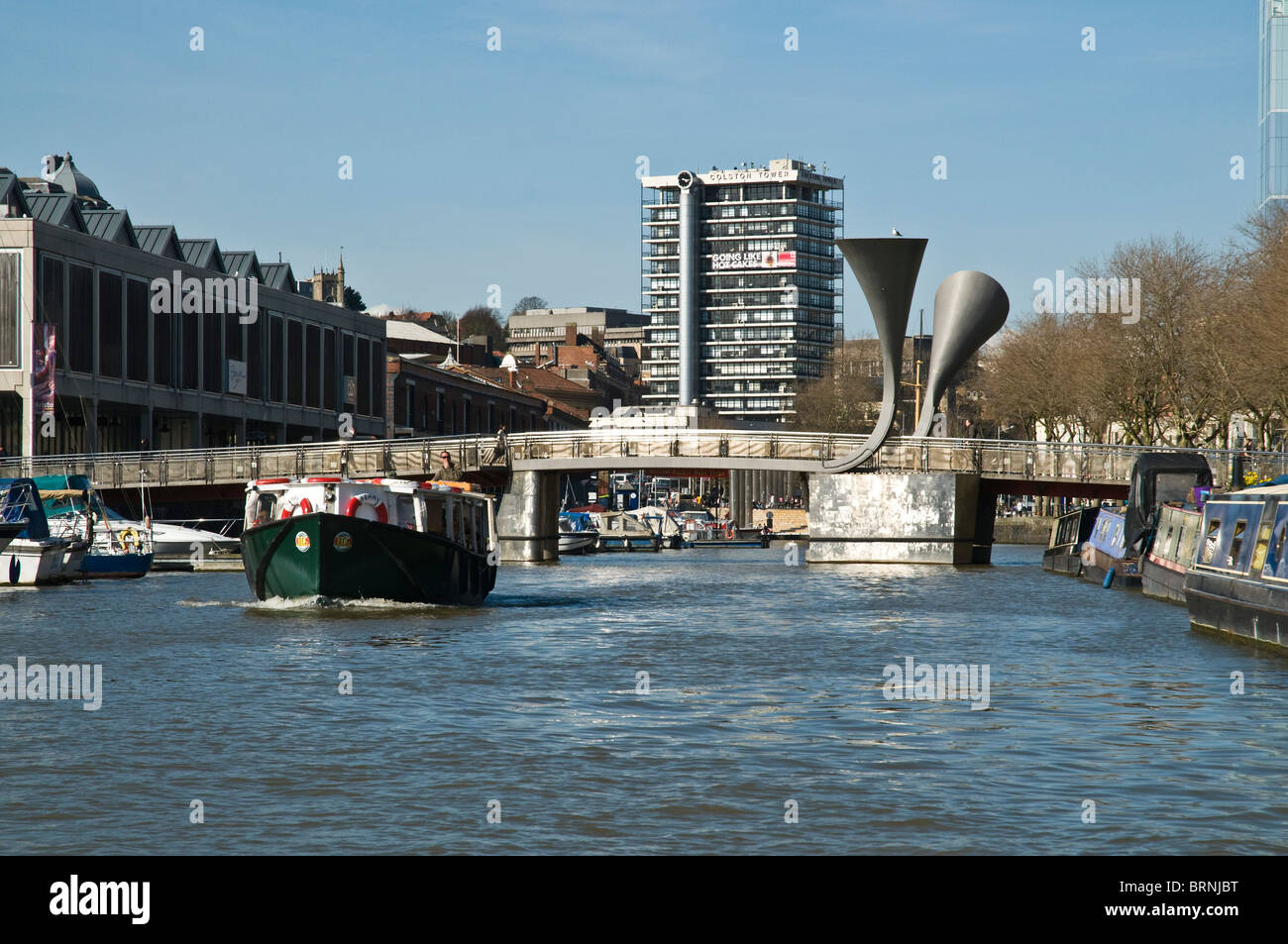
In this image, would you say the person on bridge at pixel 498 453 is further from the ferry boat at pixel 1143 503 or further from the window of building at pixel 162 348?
the ferry boat at pixel 1143 503

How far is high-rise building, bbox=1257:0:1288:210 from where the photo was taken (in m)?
163

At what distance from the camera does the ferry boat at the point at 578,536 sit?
82.9 meters

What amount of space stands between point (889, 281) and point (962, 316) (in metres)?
6.29

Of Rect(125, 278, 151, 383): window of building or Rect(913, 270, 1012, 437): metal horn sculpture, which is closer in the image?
Rect(913, 270, 1012, 437): metal horn sculpture

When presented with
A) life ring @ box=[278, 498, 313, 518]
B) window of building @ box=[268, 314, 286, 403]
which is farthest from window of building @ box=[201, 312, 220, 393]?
life ring @ box=[278, 498, 313, 518]

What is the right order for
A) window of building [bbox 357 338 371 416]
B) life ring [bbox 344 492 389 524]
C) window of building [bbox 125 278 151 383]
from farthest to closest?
window of building [bbox 357 338 371 416]
window of building [bbox 125 278 151 383]
life ring [bbox 344 492 389 524]

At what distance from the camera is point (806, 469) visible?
6275cm

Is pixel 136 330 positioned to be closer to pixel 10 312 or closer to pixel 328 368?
pixel 10 312

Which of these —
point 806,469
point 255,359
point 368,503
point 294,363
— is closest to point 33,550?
point 368,503

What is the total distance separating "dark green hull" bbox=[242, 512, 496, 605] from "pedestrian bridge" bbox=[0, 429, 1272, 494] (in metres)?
30.1

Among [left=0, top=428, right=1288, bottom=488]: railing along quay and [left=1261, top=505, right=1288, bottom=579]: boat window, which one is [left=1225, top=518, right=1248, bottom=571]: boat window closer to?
[left=1261, top=505, right=1288, bottom=579]: boat window

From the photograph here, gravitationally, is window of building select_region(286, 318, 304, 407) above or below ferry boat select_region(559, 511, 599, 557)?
above

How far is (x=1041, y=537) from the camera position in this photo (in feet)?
334

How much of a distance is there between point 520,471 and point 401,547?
120ft
